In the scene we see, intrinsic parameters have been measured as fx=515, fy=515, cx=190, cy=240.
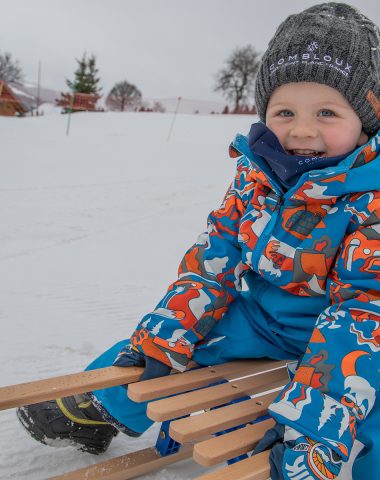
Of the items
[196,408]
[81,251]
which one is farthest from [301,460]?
[81,251]

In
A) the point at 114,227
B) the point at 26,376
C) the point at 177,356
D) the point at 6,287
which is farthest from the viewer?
the point at 114,227

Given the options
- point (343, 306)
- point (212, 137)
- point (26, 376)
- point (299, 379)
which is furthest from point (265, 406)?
point (212, 137)

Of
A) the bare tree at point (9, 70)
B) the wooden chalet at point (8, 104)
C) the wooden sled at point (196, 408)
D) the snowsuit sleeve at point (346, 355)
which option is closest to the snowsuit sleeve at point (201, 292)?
the wooden sled at point (196, 408)

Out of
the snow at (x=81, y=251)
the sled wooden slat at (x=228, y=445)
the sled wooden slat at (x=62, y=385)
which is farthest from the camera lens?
the snow at (x=81, y=251)

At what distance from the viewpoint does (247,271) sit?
194 cm

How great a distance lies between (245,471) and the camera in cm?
124

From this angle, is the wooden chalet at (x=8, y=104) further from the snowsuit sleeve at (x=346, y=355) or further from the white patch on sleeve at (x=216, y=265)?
the snowsuit sleeve at (x=346, y=355)

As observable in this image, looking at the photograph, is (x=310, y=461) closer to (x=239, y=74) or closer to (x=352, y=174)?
(x=352, y=174)

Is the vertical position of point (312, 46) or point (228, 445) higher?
point (312, 46)

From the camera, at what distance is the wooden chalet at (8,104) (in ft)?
91.3

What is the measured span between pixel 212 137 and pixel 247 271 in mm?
13945

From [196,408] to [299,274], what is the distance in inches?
20.8

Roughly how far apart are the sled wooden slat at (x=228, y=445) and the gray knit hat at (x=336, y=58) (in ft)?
3.39

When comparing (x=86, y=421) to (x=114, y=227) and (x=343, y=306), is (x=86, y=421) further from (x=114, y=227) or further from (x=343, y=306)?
(x=114, y=227)
